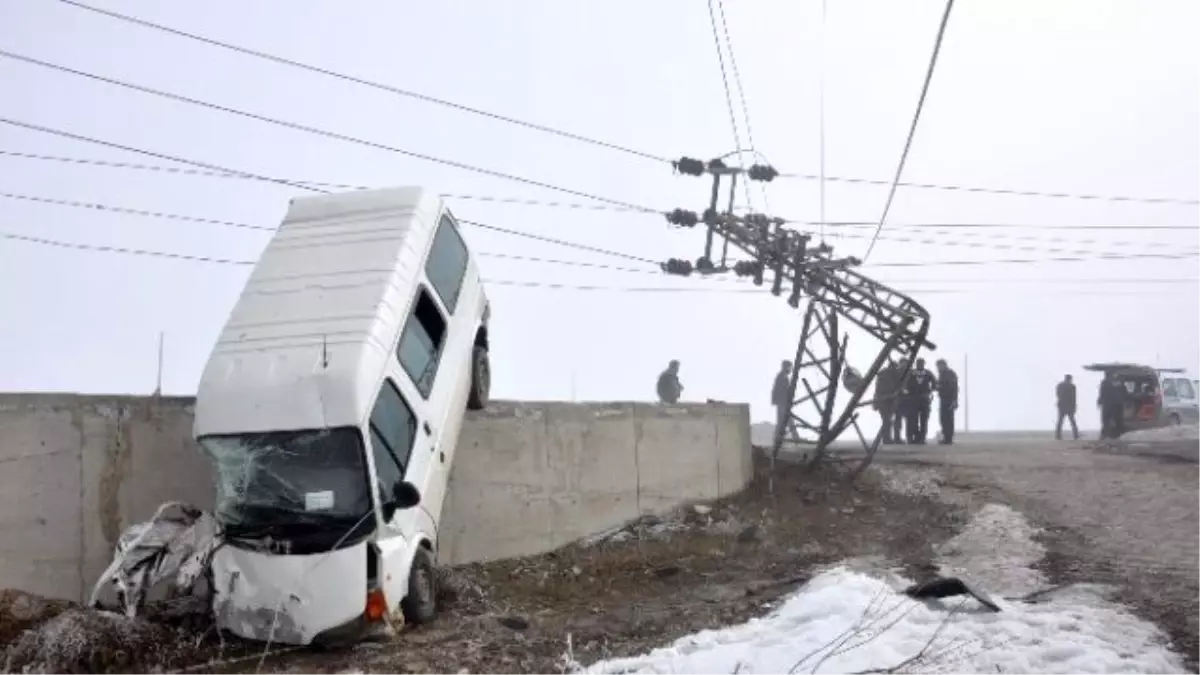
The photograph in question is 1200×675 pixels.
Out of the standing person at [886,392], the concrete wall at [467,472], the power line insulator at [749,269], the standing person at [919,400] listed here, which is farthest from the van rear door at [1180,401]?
the concrete wall at [467,472]

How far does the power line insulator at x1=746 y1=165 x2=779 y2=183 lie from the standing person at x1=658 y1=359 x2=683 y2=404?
384 cm

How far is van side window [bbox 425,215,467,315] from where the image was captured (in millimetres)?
11664

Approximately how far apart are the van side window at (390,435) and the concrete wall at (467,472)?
2633mm

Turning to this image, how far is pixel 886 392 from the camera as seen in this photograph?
2036 cm

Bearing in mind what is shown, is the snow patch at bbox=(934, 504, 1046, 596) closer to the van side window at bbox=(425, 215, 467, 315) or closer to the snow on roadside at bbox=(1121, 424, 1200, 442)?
the van side window at bbox=(425, 215, 467, 315)

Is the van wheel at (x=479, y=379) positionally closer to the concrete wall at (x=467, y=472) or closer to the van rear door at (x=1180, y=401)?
the concrete wall at (x=467, y=472)

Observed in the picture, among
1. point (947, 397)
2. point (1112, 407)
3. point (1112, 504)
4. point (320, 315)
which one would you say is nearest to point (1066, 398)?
point (1112, 407)

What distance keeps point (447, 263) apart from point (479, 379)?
57.5 inches

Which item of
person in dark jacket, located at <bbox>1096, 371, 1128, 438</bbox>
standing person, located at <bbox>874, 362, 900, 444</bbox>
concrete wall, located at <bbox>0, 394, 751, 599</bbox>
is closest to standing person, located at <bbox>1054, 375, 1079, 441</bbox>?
person in dark jacket, located at <bbox>1096, 371, 1128, 438</bbox>

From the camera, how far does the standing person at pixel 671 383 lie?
22234 millimetres

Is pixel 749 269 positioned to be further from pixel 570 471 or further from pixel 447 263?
pixel 447 263

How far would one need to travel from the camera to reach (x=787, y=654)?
8438mm

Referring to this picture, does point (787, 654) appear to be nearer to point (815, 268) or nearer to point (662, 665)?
point (662, 665)

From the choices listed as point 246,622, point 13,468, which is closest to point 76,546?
point 13,468
